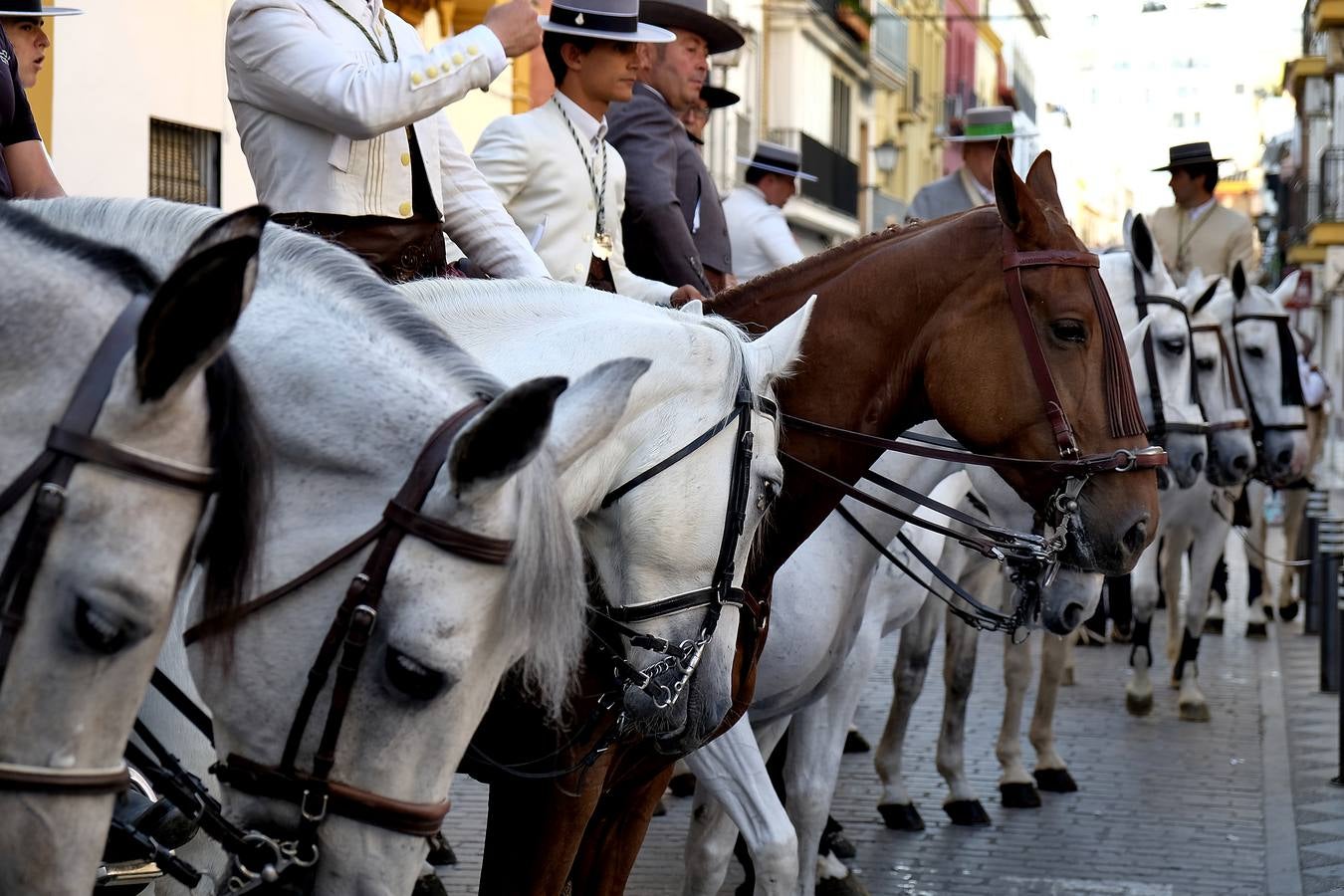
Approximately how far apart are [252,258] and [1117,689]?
1120 cm

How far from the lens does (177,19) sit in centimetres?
1396

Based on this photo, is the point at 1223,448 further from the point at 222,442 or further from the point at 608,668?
the point at 222,442

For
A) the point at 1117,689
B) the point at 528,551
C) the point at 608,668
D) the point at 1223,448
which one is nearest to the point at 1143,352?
the point at 1223,448

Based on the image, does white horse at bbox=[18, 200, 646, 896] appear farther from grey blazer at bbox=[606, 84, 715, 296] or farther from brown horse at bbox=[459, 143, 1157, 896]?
grey blazer at bbox=[606, 84, 715, 296]

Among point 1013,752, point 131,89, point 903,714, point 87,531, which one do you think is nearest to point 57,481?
point 87,531

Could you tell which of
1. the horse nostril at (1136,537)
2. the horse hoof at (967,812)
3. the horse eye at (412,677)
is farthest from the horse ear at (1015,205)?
the horse hoof at (967,812)

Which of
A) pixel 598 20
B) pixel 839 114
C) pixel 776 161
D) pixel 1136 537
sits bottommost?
pixel 1136 537

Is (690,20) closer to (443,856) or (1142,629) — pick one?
(443,856)

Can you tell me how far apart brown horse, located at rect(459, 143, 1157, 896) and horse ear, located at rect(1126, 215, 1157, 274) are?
13.0ft

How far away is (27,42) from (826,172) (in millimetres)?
35958

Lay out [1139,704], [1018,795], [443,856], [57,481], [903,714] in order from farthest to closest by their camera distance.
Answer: [1139,704]
[1018,795]
[903,714]
[443,856]
[57,481]

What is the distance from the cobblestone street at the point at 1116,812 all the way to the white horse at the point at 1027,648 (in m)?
0.15

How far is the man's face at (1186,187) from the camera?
497 inches

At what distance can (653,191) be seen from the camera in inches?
239
